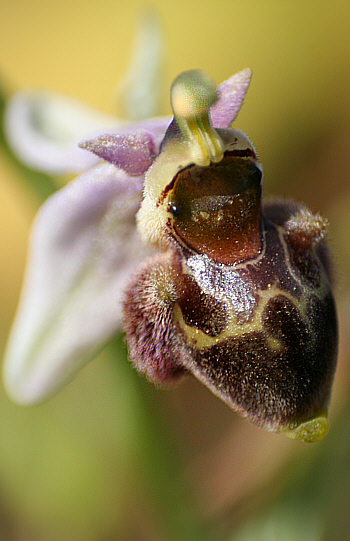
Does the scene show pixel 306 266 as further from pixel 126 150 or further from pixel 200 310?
pixel 126 150

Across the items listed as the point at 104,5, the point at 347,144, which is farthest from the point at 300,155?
the point at 104,5

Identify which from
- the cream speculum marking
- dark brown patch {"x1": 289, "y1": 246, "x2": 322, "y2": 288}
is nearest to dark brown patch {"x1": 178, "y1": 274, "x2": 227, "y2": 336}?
the cream speculum marking

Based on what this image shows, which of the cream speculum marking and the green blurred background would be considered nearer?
the cream speculum marking

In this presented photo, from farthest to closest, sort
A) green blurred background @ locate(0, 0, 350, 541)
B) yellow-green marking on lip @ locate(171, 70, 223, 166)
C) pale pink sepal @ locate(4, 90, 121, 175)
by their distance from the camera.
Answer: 1. green blurred background @ locate(0, 0, 350, 541)
2. pale pink sepal @ locate(4, 90, 121, 175)
3. yellow-green marking on lip @ locate(171, 70, 223, 166)

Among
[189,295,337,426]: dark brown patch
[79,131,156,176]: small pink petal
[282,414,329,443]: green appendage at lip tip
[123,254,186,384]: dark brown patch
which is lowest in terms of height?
[282,414,329,443]: green appendage at lip tip

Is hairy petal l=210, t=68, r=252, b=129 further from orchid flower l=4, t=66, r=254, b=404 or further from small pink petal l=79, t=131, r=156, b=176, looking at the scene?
small pink petal l=79, t=131, r=156, b=176

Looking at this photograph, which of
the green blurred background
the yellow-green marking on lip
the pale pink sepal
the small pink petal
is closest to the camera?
the yellow-green marking on lip

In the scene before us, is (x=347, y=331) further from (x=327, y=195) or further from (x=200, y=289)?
(x=327, y=195)

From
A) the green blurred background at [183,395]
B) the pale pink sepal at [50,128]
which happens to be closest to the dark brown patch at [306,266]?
the green blurred background at [183,395]
